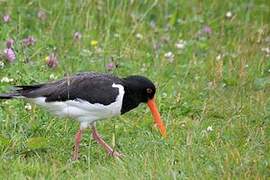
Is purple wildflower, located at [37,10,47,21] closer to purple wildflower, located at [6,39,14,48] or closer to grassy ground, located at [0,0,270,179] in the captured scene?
grassy ground, located at [0,0,270,179]

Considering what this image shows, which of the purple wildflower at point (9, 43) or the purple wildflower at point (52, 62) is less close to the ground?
the purple wildflower at point (9, 43)

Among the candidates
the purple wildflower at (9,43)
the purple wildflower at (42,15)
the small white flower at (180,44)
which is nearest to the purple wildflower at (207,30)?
the small white flower at (180,44)

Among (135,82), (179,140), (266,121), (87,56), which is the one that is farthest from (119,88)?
(87,56)

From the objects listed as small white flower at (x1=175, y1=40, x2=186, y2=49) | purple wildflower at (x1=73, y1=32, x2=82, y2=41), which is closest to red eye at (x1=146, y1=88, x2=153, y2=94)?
purple wildflower at (x1=73, y1=32, x2=82, y2=41)

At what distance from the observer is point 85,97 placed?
268 inches

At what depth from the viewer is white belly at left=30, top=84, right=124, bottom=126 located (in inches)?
267

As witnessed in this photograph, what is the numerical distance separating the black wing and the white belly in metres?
0.03

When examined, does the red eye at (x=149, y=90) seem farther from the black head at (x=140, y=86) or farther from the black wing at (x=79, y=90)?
the black wing at (x=79, y=90)

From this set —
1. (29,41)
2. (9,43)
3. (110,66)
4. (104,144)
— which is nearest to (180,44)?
(110,66)

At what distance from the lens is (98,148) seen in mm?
7242

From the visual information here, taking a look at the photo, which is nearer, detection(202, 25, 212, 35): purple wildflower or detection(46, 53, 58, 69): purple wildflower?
detection(46, 53, 58, 69): purple wildflower

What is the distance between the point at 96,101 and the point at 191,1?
475 cm

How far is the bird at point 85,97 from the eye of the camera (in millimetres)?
6797

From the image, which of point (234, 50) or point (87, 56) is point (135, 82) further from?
point (234, 50)
